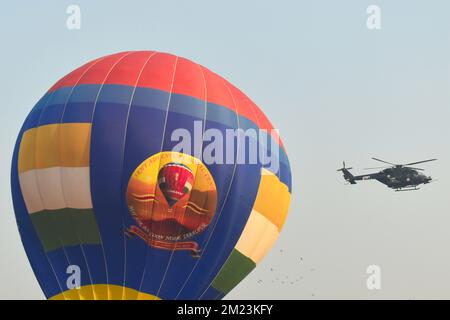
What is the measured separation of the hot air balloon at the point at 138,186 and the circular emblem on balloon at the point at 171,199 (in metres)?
0.02

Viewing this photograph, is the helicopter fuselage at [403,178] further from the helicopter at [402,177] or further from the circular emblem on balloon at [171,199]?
the circular emblem on balloon at [171,199]

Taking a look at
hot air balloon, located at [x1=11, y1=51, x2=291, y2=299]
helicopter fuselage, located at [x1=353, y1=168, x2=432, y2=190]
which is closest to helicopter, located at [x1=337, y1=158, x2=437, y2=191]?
helicopter fuselage, located at [x1=353, y1=168, x2=432, y2=190]

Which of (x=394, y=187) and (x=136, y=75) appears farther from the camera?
(x=394, y=187)

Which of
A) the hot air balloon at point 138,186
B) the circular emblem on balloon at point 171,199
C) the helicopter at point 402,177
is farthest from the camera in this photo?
the helicopter at point 402,177

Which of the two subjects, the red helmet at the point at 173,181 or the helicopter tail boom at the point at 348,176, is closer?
the red helmet at the point at 173,181

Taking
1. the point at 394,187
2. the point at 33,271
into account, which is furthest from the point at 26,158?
the point at 394,187

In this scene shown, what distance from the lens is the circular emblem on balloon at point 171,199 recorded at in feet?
69.8

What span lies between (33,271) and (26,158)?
2816 millimetres

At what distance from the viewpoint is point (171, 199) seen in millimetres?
21359

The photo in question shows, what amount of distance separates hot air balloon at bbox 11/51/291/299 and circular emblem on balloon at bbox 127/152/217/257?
0.02 m

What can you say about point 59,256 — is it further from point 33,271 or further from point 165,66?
point 165,66

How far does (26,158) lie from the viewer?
74.8ft

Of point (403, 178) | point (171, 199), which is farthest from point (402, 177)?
point (171, 199)

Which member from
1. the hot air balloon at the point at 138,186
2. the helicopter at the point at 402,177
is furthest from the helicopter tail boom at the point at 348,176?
the hot air balloon at the point at 138,186
